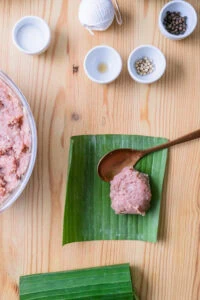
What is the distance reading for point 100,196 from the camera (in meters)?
1.94

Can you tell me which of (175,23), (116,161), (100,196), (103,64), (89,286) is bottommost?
(89,286)

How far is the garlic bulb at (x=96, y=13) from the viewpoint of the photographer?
1858mm

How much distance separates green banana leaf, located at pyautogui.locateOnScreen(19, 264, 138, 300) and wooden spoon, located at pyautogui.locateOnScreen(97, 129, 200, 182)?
0.33 m

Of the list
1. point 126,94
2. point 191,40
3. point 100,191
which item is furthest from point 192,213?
point 191,40

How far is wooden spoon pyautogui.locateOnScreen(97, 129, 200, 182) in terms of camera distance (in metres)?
1.91

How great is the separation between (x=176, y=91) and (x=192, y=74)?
0.27 feet

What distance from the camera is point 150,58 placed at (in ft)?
6.40

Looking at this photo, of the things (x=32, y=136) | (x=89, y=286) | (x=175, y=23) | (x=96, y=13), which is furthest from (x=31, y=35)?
(x=89, y=286)

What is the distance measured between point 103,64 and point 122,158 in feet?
1.14

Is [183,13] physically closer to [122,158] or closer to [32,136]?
[122,158]

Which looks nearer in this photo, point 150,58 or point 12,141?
point 12,141

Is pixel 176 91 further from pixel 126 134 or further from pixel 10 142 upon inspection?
pixel 10 142

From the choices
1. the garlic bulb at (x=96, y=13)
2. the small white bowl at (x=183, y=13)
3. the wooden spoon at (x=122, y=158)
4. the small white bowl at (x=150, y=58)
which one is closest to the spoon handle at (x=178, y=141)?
the wooden spoon at (x=122, y=158)

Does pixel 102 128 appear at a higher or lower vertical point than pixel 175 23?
lower
